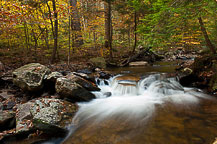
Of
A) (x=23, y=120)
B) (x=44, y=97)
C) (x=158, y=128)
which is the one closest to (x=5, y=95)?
(x=44, y=97)

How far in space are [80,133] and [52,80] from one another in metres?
2.95

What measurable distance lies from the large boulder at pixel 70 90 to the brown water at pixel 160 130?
1379 mm

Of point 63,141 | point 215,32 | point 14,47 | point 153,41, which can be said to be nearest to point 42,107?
point 63,141

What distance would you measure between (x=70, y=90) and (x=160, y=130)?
3364mm

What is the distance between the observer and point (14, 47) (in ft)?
35.5

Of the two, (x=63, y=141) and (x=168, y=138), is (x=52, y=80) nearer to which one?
(x=63, y=141)

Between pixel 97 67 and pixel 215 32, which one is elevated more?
pixel 215 32

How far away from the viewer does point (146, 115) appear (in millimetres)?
4473

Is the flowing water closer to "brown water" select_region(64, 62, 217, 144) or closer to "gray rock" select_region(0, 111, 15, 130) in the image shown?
"brown water" select_region(64, 62, 217, 144)

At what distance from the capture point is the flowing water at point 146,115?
125 inches

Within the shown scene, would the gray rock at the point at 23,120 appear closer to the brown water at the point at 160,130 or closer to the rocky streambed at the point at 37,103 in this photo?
the rocky streambed at the point at 37,103

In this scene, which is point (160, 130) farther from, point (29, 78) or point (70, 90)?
point (29, 78)

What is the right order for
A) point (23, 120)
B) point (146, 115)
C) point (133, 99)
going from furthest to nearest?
point (133, 99), point (146, 115), point (23, 120)

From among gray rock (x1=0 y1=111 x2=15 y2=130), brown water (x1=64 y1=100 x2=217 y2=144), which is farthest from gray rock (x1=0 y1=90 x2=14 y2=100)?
brown water (x1=64 y1=100 x2=217 y2=144)
